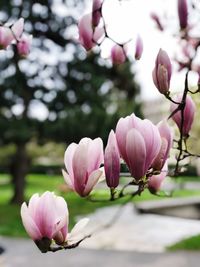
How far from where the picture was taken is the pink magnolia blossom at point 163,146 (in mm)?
838

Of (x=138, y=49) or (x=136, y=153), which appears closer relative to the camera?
(x=136, y=153)

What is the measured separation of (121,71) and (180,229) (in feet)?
30.8

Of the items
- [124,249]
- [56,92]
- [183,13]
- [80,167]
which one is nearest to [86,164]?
[80,167]

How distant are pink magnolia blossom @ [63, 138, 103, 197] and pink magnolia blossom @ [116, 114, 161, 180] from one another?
64 mm

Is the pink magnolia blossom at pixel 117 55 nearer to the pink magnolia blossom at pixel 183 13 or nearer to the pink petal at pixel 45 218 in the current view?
the pink magnolia blossom at pixel 183 13

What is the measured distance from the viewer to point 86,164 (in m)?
0.83

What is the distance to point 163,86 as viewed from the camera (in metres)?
0.89

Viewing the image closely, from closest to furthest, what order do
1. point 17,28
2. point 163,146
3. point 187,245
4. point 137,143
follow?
point 137,143 < point 163,146 < point 17,28 < point 187,245

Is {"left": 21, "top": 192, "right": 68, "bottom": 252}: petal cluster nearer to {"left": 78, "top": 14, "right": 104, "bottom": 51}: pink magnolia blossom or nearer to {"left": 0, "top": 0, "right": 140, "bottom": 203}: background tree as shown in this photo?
{"left": 78, "top": 14, "right": 104, "bottom": 51}: pink magnolia blossom

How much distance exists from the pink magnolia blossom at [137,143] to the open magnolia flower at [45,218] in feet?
0.45

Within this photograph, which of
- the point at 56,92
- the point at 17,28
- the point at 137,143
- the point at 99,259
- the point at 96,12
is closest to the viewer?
the point at 137,143

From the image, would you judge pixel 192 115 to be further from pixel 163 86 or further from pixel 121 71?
pixel 121 71

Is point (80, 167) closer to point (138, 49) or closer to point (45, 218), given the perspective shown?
point (45, 218)

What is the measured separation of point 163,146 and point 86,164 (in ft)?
0.43
